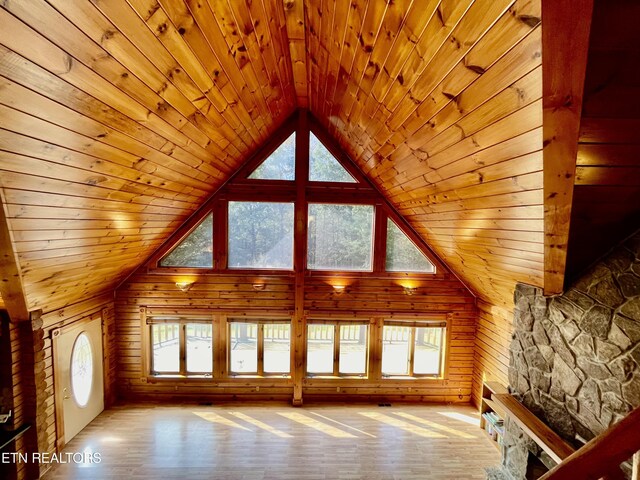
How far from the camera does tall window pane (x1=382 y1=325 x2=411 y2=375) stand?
5301mm

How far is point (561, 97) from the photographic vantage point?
1.24 meters

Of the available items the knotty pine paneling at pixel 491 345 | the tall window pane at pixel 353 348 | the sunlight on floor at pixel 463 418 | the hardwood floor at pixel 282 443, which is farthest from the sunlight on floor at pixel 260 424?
the knotty pine paneling at pixel 491 345

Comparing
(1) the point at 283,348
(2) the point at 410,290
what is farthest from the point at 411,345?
(1) the point at 283,348

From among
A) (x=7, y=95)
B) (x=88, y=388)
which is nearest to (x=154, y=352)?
(x=88, y=388)

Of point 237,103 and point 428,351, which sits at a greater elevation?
point 237,103

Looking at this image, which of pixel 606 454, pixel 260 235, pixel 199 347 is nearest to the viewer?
pixel 606 454

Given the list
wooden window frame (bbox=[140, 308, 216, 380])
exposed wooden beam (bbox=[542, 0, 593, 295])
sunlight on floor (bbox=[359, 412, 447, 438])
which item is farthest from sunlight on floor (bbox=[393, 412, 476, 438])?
exposed wooden beam (bbox=[542, 0, 593, 295])

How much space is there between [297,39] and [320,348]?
15.4 ft

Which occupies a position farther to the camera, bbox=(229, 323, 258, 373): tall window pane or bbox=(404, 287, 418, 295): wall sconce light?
bbox=(229, 323, 258, 373): tall window pane

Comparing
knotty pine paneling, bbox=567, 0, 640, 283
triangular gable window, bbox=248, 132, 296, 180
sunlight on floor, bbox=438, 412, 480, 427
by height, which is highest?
triangular gable window, bbox=248, 132, 296, 180

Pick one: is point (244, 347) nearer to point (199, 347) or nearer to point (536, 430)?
point (199, 347)

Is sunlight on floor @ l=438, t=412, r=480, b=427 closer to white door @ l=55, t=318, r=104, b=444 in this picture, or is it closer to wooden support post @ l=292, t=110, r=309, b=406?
wooden support post @ l=292, t=110, r=309, b=406

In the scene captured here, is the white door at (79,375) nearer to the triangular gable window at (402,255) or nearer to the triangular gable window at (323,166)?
the triangular gable window at (323,166)

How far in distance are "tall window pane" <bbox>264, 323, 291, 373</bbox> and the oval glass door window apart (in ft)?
9.02
